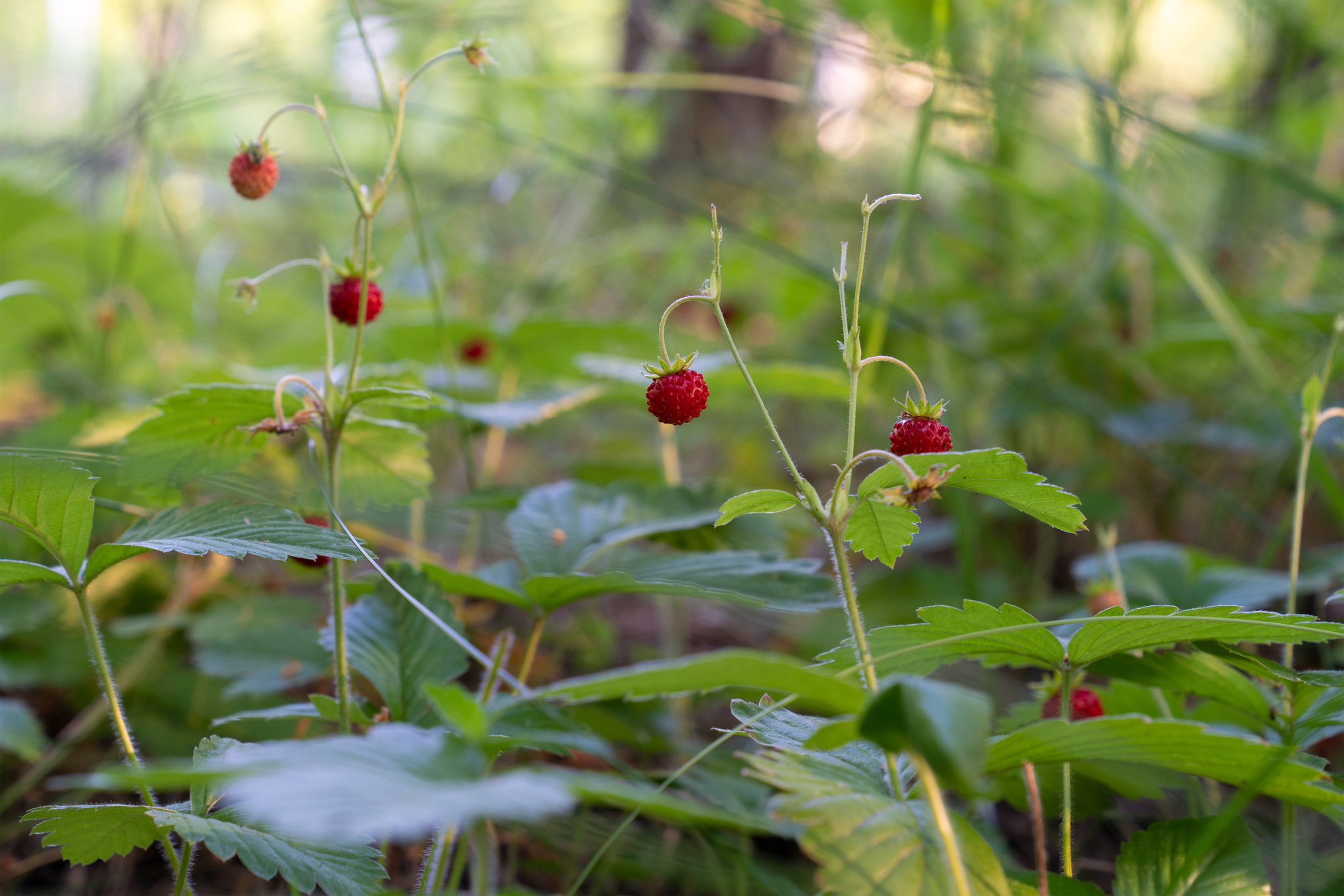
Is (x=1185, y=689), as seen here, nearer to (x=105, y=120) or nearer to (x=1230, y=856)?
(x=1230, y=856)

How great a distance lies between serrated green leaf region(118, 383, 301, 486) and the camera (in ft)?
2.49

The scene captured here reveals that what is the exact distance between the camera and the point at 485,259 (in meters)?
1.75

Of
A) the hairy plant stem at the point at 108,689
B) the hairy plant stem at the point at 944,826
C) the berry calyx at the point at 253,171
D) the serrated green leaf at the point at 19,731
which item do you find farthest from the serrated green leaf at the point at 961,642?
the serrated green leaf at the point at 19,731

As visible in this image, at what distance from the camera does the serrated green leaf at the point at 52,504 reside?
0.59 meters

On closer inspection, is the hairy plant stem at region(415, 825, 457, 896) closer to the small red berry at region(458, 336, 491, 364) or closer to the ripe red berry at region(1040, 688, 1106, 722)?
the ripe red berry at region(1040, 688, 1106, 722)

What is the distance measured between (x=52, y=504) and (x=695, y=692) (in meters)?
0.48

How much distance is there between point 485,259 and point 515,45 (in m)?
0.81

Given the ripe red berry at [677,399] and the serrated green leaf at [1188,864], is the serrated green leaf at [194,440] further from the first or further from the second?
the serrated green leaf at [1188,864]

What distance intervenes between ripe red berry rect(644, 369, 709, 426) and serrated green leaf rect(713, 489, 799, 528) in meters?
0.06

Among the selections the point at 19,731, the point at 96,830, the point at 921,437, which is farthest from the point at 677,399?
the point at 19,731

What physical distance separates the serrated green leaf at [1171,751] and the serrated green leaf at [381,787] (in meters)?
0.30

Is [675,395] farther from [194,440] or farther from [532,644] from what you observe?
[194,440]

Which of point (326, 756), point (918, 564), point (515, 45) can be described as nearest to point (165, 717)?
point (326, 756)

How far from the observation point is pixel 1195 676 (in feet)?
2.05
